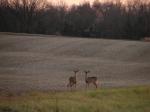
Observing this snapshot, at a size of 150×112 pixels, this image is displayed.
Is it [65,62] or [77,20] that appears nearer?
[65,62]

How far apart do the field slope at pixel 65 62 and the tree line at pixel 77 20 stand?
1220 inches

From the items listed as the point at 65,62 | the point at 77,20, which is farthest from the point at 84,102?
the point at 77,20

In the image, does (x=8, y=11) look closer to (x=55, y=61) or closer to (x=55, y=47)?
(x=55, y=47)

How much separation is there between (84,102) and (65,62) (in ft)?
90.9

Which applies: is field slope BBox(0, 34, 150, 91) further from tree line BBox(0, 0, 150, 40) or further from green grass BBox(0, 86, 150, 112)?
tree line BBox(0, 0, 150, 40)

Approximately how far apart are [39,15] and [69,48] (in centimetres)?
5323

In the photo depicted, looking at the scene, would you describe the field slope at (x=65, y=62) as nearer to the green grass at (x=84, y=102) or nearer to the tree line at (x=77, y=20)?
the green grass at (x=84, y=102)

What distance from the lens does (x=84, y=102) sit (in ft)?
64.4

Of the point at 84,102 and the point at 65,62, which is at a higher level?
the point at 84,102

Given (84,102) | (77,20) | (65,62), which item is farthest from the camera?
(77,20)

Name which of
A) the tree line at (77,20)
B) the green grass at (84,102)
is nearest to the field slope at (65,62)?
the green grass at (84,102)

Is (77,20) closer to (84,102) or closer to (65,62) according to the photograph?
(65,62)

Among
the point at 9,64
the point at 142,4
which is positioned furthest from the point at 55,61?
the point at 142,4

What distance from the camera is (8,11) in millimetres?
109062
